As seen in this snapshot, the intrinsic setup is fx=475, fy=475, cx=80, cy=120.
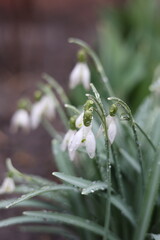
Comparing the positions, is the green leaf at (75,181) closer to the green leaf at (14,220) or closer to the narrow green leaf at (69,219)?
the narrow green leaf at (69,219)

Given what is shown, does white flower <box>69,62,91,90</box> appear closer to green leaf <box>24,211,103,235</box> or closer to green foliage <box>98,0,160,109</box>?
green leaf <box>24,211,103,235</box>

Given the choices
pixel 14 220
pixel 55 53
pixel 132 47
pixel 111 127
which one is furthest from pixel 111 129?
pixel 55 53

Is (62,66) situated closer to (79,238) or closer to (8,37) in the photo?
(8,37)

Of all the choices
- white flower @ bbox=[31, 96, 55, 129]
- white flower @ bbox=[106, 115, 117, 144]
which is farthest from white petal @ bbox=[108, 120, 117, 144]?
white flower @ bbox=[31, 96, 55, 129]

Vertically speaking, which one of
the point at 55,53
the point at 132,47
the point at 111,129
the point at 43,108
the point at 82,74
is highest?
the point at 111,129

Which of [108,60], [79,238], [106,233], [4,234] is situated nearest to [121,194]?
[106,233]

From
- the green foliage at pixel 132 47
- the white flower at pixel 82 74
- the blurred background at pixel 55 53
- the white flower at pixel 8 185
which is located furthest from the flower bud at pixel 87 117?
the green foliage at pixel 132 47

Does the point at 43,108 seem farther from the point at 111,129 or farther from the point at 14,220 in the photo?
the point at 111,129
